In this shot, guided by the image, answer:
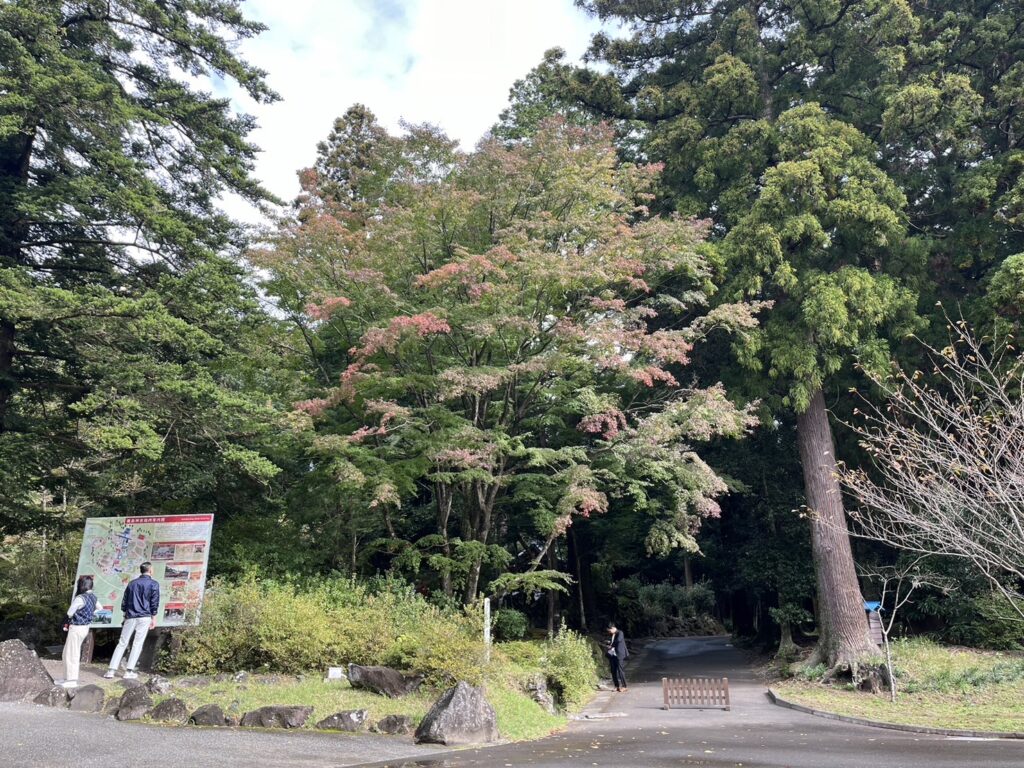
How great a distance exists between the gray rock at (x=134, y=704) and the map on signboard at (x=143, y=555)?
86.7 inches

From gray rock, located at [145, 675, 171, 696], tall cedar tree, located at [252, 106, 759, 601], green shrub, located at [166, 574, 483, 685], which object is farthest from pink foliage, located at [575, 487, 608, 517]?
gray rock, located at [145, 675, 171, 696]

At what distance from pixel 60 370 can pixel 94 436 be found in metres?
4.27

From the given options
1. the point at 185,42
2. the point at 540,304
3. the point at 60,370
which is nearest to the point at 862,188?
the point at 540,304

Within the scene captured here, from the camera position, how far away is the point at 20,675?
28.2 feet

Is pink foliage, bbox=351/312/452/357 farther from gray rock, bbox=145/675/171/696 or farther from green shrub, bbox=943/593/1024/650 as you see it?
green shrub, bbox=943/593/1024/650

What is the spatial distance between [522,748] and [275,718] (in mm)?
2895

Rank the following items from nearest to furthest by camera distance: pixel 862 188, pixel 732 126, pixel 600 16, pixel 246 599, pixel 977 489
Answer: pixel 977 489 → pixel 246 599 → pixel 862 188 → pixel 732 126 → pixel 600 16

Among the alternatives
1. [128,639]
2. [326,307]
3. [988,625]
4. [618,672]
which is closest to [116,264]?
[326,307]

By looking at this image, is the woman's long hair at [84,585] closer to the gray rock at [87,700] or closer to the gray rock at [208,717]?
the gray rock at [87,700]

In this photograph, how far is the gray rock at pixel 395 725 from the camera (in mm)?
8125

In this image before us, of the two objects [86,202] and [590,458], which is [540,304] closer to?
[590,458]

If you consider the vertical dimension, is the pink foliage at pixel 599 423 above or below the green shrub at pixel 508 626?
above

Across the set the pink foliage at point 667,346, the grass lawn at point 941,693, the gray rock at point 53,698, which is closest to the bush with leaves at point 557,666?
the grass lawn at point 941,693

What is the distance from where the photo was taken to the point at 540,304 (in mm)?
13016
